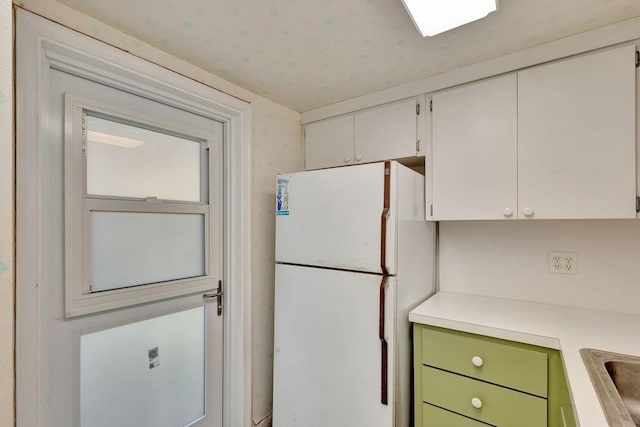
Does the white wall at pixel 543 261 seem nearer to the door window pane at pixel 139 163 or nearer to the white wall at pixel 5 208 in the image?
the door window pane at pixel 139 163

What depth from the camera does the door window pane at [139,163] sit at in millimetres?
1356

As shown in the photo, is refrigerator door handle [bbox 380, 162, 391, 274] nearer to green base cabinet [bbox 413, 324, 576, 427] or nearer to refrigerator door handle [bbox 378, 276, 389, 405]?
refrigerator door handle [bbox 378, 276, 389, 405]

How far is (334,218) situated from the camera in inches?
61.4

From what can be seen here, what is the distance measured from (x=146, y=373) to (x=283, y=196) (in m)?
1.15

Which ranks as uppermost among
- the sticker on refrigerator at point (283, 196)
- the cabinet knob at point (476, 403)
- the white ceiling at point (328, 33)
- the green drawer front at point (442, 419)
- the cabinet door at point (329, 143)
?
the white ceiling at point (328, 33)

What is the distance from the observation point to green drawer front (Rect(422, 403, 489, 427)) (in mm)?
1344

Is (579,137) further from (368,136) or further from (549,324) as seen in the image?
(368,136)

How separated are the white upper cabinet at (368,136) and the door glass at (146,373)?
1.31 metres

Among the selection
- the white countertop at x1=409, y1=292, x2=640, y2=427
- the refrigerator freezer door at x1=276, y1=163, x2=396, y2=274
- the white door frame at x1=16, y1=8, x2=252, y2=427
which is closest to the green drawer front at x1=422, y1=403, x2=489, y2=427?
the white countertop at x1=409, y1=292, x2=640, y2=427

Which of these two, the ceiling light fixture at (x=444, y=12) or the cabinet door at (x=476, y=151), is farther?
the cabinet door at (x=476, y=151)

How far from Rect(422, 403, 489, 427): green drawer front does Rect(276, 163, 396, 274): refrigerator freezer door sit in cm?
69

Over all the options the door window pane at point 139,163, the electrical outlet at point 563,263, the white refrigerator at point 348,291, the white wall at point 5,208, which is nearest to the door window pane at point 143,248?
the door window pane at point 139,163

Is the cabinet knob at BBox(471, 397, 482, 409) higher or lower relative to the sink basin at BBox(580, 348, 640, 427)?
lower

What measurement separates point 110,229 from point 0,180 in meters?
0.73
